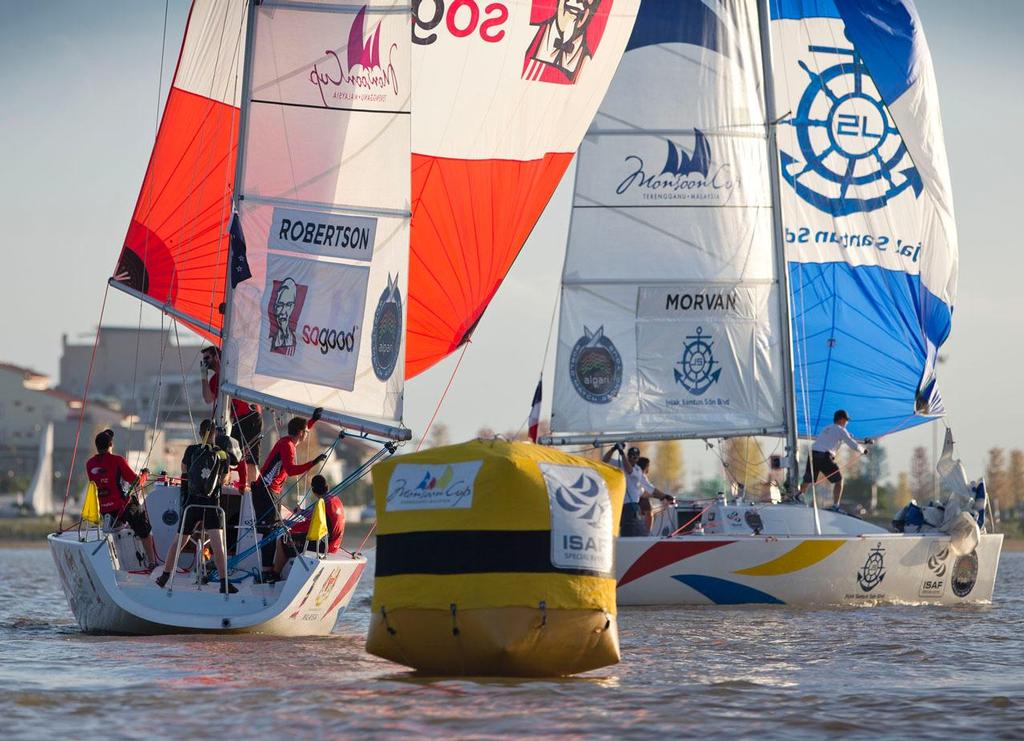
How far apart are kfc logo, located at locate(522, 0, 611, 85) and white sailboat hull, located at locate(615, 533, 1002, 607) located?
6.53 m

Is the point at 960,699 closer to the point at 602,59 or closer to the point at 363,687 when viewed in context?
the point at 363,687

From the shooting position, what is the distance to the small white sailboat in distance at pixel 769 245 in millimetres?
23938

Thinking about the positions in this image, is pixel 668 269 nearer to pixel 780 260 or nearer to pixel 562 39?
pixel 780 260

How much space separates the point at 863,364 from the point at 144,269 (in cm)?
1119

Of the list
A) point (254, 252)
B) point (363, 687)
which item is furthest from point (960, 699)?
point (254, 252)

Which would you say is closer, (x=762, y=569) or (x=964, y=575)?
(x=762, y=569)

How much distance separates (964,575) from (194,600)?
38.8ft

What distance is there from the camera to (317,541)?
1583 cm

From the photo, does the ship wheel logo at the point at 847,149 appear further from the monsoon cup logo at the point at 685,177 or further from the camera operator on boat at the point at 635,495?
the camera operator on boat at the point at 635,495

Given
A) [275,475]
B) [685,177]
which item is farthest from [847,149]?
[275,475]

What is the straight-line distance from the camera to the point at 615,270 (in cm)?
2394

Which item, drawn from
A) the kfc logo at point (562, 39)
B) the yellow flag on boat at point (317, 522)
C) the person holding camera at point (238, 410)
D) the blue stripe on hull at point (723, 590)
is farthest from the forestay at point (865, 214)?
the yellow flag on boat at point (317, 522)

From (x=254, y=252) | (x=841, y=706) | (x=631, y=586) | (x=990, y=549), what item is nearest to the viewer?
(x=841, y=706)

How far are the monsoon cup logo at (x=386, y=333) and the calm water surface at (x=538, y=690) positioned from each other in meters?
3.27
